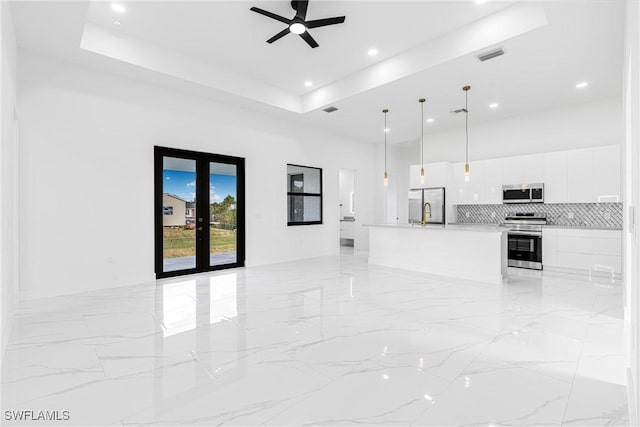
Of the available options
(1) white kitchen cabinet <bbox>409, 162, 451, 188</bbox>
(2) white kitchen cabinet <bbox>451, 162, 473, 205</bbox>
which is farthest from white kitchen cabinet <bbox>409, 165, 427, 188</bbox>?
(2) white kitchen cabinet <bbox>451, 162, 473, 205</bbox>

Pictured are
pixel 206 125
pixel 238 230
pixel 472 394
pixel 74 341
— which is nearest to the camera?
pixel 472 394

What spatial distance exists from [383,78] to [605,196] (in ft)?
13.9

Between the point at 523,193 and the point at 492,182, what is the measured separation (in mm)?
642

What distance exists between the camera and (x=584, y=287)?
4789mm

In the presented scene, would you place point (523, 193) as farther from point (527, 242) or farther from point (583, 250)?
point (583, 250)

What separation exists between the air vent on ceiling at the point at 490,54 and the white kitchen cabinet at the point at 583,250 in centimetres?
344

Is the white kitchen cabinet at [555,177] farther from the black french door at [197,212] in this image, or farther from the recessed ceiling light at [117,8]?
the recessed ceiling light at [117,8]

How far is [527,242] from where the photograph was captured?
6.06 meters

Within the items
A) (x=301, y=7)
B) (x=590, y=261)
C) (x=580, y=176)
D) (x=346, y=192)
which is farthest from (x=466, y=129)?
(x=301, y=7)

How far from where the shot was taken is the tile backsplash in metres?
5.76

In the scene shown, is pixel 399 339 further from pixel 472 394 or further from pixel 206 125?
pixel 206 125

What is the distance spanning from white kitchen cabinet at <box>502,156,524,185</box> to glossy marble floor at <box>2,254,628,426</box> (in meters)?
2.74

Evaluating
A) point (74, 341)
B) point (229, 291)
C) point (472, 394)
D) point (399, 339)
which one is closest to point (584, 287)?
point (399, 339)

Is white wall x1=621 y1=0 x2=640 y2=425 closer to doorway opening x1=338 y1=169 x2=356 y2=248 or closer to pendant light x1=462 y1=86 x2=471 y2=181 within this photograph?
pendant light x1=462 y1=86 x2=471 y2=181
